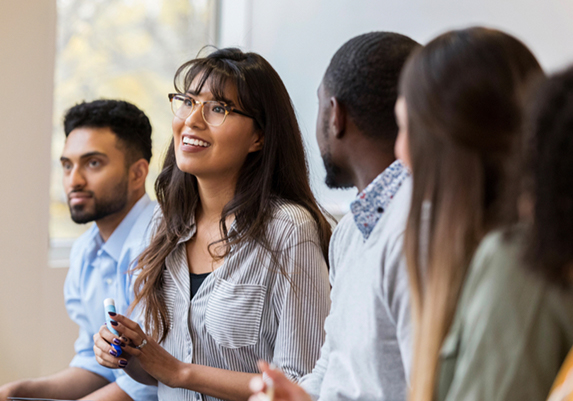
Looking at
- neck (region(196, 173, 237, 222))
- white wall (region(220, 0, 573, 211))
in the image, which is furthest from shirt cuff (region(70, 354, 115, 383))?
white wall (region(220, 0, 573, 211))

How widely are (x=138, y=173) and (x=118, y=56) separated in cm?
118

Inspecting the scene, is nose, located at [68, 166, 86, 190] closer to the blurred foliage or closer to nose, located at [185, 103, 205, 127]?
the blurred foliage

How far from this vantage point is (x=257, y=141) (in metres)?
1.71

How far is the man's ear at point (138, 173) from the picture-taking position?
7.69ft

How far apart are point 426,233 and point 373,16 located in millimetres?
2629

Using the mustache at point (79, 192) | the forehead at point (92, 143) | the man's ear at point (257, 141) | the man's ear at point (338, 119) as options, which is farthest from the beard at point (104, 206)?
the man's ear at point (338, 119)

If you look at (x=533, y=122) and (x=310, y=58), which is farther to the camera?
(x=310, y=58)

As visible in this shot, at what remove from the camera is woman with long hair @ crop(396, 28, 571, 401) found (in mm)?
637

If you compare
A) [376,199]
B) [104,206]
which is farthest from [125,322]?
[104,206]

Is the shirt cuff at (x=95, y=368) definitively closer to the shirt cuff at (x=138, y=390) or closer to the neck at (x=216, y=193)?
the shirt cuff at (x=138, y=390)

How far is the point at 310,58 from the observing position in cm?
337

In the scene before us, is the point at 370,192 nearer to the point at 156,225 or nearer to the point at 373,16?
the point at 156,225

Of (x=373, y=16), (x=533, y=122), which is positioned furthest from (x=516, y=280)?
(x=373, y=16)

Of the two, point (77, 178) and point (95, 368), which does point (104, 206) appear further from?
point (95, 368)
